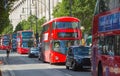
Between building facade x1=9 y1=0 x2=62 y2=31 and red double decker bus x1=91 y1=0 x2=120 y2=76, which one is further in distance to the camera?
building facade x1=9 y1=0 x2=62 y2=31

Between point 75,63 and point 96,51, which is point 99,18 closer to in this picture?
point 96,51

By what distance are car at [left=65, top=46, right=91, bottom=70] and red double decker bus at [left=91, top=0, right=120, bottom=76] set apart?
36.5ft

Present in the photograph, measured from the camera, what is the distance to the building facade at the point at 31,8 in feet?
349

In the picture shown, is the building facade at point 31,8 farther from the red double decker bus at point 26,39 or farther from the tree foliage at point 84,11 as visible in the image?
the tree foliage at point 84,11

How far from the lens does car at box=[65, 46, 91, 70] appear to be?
3278 centimetres

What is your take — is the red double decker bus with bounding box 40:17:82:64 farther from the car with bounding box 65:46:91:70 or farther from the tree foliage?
the tree foliage

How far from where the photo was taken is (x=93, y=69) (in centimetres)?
2159

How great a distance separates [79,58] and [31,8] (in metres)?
103

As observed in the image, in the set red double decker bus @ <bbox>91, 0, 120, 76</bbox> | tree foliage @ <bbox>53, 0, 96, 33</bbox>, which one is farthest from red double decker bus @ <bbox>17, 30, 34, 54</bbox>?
red double decker bus @ <bbox>91, 0, 120, 76</bbox>

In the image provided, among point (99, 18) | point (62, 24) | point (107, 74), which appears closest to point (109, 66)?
point (107, 74)

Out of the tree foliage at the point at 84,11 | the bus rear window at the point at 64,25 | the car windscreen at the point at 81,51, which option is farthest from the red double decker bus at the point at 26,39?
the car windscreen at the point at 81,51

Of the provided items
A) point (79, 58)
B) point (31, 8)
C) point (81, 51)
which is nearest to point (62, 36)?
point (81, 51)

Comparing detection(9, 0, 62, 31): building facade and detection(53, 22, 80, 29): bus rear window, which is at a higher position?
detection(9, 0, 62, 31): building facade

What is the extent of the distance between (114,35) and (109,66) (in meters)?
1.39
